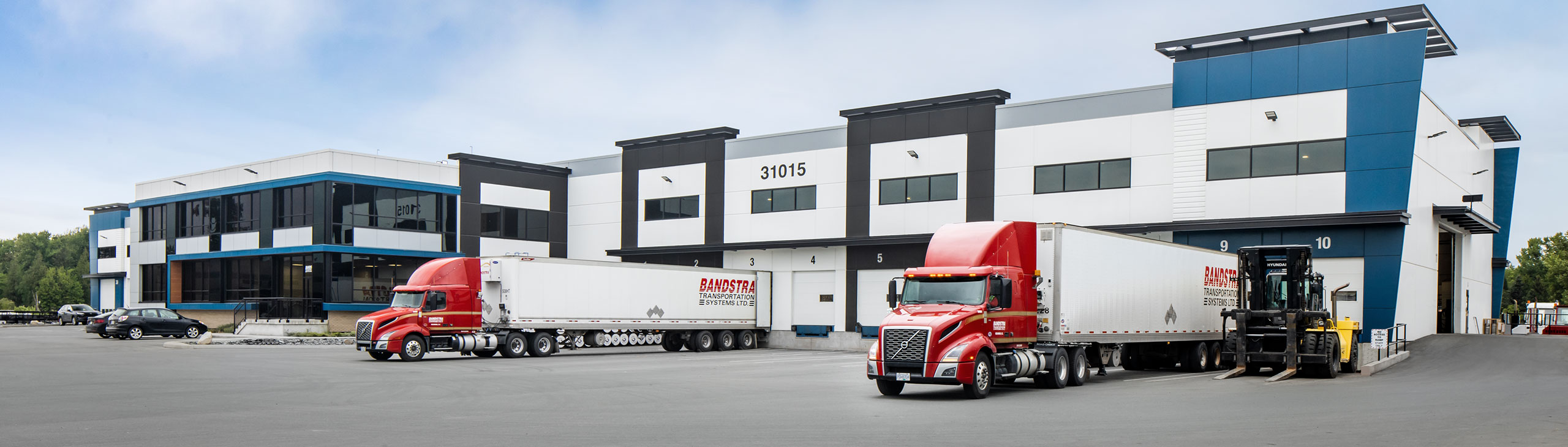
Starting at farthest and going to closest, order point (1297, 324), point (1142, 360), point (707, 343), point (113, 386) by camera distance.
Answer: point (707, 343) → point (1142, 360) → point (1297, 324) → point (113, 386)

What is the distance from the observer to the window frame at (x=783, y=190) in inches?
1699

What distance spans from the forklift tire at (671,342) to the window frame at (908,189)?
917cm

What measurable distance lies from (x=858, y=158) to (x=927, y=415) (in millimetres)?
27353

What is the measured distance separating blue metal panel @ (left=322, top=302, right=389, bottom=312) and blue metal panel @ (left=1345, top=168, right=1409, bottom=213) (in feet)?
119

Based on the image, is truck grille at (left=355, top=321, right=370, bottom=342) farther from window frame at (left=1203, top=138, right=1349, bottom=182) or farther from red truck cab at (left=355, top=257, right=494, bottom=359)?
window frame at (left=1203, top=138, right=1349, bottom=182)

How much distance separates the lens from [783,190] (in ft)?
144

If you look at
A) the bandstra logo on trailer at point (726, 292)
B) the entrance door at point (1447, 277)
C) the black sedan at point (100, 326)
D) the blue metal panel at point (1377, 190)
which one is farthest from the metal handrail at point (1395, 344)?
the black sedan at point (100, 326)

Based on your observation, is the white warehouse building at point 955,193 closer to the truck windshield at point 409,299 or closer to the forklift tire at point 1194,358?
the forklift tire at point 1194,358

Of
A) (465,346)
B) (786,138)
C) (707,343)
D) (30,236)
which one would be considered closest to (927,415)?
(465,346)

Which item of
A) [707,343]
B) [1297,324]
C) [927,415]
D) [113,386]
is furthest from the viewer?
[707,343]

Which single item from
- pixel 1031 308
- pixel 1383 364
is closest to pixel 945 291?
pixel 1031 308

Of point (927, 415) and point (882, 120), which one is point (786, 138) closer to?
point (882, 120)

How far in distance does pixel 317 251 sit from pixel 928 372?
113 feet

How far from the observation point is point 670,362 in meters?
30.7
